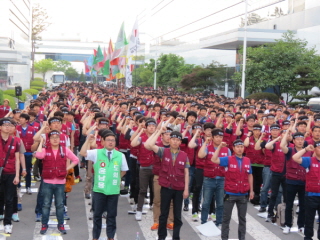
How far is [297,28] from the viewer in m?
40.5

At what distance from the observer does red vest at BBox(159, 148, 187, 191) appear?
8.43 meters

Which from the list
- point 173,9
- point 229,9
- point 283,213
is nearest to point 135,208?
point 283,213

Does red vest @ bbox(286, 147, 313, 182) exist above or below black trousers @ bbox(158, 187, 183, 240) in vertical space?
above

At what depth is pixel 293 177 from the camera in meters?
9.47

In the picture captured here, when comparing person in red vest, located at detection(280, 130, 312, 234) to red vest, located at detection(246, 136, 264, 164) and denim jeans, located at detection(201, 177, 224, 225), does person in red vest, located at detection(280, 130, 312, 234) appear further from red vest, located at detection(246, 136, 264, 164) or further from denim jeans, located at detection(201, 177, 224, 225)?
red vest, located at detection(246, 136, 264, 164)

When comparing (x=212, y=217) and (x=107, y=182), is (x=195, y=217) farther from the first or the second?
(x=107, y=182)

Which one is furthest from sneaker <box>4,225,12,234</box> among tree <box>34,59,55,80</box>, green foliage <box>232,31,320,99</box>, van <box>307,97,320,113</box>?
tree <box>34,59,55,80</box>

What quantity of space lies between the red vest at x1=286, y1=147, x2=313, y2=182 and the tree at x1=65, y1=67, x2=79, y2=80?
123 metres

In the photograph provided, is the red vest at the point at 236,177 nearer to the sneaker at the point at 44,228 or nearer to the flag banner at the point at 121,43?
the sneaker at the point at 44,228

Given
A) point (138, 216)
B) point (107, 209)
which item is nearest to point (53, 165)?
point (107, 209)

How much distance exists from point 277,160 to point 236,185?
2086 millimetres

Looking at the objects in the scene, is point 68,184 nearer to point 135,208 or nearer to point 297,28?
point 135,208

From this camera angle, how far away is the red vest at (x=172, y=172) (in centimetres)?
843

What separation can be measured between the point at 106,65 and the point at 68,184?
32.5 metres
